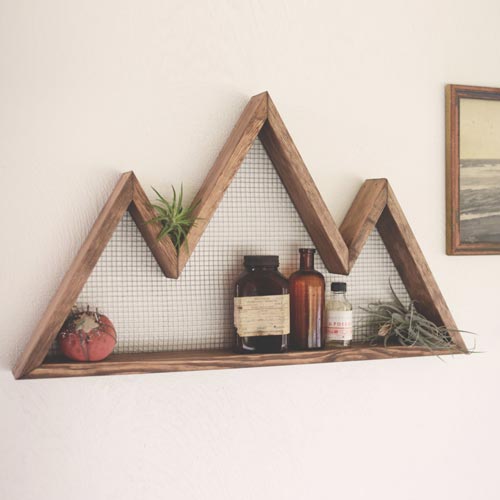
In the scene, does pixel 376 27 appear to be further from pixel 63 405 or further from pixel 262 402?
pixel 63 405

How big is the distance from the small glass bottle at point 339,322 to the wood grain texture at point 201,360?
0.08 ft

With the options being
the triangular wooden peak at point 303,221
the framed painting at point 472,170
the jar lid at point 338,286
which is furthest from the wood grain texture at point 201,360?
the framed painting at point 472,170

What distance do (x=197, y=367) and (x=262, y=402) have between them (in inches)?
→ 8.4

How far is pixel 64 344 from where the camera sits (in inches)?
45.6

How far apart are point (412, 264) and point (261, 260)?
12.7 inches

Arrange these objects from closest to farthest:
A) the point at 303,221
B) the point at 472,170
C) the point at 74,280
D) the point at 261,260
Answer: the point at 74,280
the point at 261,260
the point at 303,221
the point at 472,170

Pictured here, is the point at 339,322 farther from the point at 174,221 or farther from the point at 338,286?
the point at 174,221

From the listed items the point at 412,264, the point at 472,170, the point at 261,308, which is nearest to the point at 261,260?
the point at 261,308

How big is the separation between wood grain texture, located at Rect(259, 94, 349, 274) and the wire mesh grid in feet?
0.12

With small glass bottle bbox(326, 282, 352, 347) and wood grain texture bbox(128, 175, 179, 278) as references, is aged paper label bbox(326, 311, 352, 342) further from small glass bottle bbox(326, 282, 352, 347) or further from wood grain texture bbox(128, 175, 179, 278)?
wood grain texture bbox(128, 175, 179, 278)

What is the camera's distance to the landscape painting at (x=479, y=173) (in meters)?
1.46

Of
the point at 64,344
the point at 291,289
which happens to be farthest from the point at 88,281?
the point at 291,289

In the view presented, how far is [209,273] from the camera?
1.30m

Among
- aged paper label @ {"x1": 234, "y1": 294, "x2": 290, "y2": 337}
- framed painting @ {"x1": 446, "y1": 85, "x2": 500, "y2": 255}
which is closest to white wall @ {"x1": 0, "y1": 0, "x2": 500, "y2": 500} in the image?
framed painting @ {"x1": 446, "y1": 85, "x2": 500, "y2": 255}
